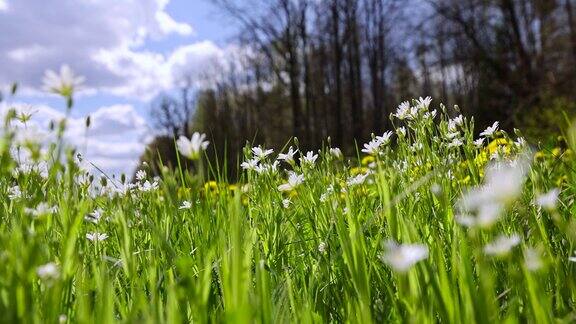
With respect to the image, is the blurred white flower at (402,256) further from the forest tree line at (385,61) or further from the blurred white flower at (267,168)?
the forest tree line at (385,61)

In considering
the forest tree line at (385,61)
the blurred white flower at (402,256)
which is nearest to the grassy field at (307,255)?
the blurred white flower at (402,256)

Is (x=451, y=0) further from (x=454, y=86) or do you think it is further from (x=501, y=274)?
(x=501, y=274)

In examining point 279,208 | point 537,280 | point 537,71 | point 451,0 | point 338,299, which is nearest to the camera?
point 537,280

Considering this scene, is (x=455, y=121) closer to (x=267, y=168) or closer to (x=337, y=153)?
(x=337, y=153)

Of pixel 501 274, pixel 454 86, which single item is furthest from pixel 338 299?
pixel 454 86

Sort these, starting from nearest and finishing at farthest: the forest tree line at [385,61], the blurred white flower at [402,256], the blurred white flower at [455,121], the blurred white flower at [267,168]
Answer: the blurred white flower at [402,256]
the blurred white flower at [267,168]
the blurred white flower at [455,121]
the forest tree line at [385,61]

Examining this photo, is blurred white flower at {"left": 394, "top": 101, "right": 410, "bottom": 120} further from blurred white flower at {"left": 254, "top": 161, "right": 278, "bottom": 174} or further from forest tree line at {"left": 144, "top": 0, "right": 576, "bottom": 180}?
forest tree line at {"left": 144, "top": 0, "right": 576, "bottom": 180}

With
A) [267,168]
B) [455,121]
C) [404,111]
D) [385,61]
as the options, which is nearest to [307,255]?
[267,168]

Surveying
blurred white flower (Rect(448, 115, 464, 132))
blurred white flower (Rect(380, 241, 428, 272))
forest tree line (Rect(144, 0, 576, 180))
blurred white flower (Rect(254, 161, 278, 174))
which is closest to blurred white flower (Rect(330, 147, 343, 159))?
blurred white flower (Rect(254, 161, 278, 174))
